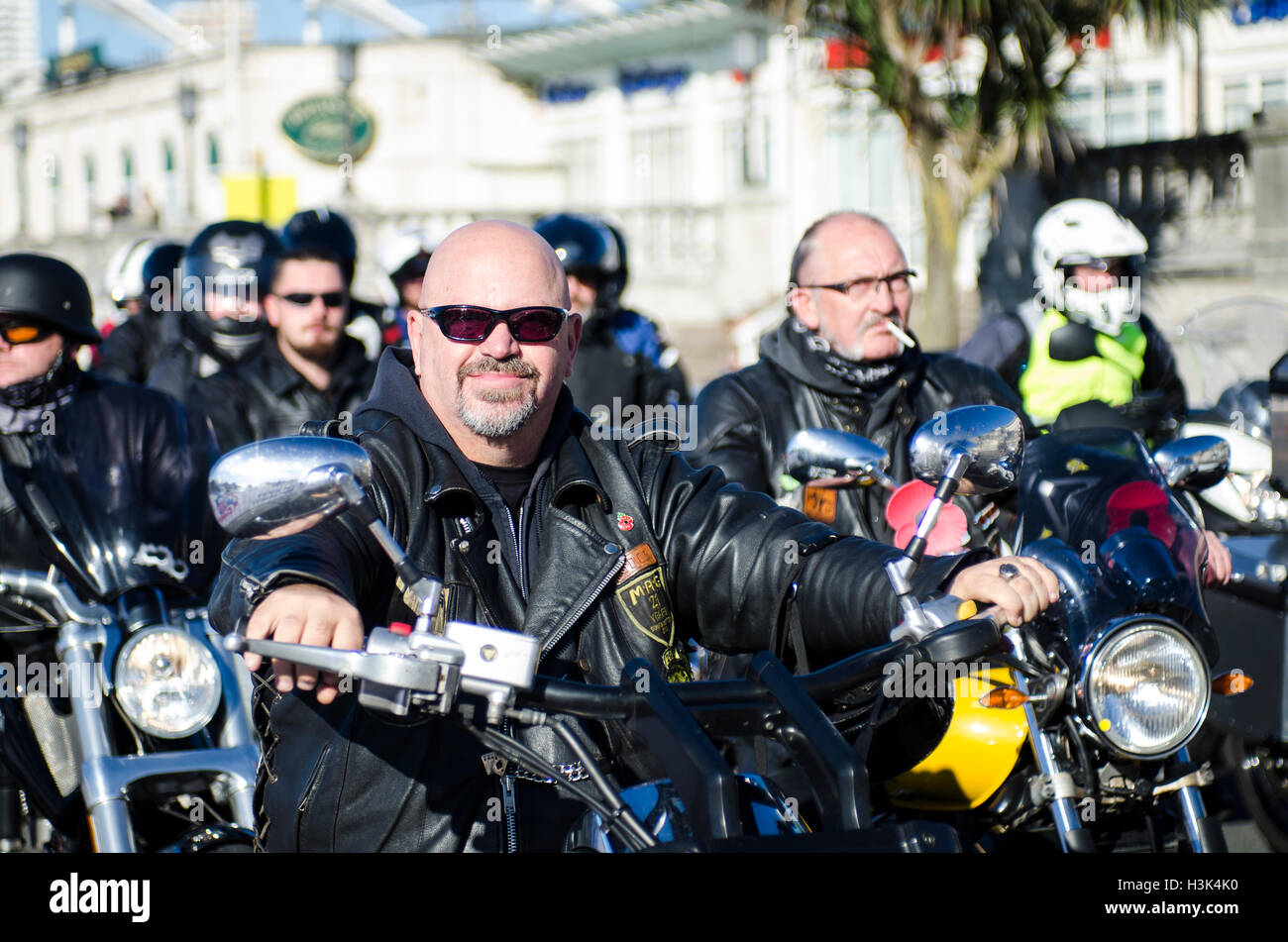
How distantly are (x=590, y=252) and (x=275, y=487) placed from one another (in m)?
5.98

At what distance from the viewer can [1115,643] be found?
10.1 ft

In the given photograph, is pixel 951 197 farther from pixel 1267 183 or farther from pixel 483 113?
pixel 483 113

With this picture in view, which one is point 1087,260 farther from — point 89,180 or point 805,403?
point 89,180

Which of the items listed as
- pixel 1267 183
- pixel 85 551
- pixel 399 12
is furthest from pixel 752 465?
pixel 399 12

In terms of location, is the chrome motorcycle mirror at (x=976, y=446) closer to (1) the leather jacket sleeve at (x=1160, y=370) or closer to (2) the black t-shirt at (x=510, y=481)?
(2) the black t-shirt at (x=510, y=481)

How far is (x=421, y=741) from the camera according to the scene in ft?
9.15

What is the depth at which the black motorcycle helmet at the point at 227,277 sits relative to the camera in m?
7.58

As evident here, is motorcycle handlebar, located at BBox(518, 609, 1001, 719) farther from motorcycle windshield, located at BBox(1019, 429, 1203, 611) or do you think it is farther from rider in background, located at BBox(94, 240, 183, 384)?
rider in background, located at BBox(94, 240, 183, 384)

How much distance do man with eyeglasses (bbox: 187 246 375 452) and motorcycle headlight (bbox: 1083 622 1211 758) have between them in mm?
4150

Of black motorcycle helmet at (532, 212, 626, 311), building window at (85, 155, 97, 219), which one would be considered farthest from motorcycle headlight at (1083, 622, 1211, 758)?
building window at (85, 155, 97, 219)

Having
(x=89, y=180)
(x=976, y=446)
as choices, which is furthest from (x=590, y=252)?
(x=89, y=180)

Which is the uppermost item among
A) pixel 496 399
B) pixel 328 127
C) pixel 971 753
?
pixel 328 127

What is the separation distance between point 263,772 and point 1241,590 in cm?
360

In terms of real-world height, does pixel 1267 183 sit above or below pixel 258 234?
above
